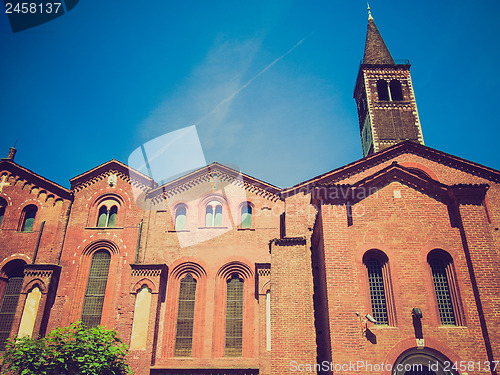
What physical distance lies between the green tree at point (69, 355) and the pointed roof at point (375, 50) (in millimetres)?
27618

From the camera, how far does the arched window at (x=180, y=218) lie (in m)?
19.9

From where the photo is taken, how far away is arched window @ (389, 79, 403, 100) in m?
28.3

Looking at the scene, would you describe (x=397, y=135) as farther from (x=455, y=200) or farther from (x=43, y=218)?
Result: (x=43, y=218)

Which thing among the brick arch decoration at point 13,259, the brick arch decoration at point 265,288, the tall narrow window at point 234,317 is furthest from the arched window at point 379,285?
the brick arch decoration at point 13,259

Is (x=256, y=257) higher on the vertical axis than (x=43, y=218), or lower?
lower

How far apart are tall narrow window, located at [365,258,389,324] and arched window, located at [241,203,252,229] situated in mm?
8483

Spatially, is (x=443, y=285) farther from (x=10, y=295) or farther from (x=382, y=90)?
(x=10, y=295)

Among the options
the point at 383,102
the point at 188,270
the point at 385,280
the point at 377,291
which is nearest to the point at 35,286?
the point at 188,270

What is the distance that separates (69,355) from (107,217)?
26.4 feet

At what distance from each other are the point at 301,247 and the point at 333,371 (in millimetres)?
5363

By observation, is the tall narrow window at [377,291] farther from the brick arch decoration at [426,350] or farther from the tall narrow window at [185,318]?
the tall narrow window at [185,318]

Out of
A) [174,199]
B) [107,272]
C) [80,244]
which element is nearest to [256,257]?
[174,199]

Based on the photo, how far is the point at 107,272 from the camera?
19453mm

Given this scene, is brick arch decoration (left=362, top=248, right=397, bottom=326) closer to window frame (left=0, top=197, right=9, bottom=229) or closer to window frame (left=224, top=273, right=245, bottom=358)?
window frame (left=224, top=273, right=245, bottom=358)
